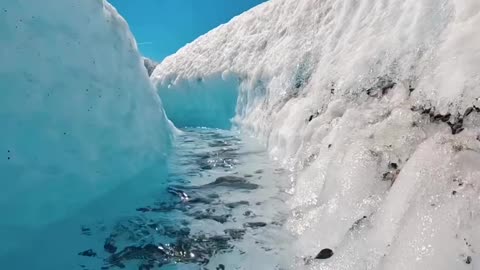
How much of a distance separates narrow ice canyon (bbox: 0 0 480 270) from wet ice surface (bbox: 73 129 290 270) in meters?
0.02

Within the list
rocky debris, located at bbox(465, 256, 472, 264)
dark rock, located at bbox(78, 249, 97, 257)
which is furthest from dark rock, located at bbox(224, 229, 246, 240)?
rocky debris, located at bbox(465, 256, 472, 264)

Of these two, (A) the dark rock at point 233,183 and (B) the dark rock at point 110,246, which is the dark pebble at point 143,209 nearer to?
(B) the dark rock at point 110,246

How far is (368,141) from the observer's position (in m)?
4.04

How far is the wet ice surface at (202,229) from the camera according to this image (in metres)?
3.34

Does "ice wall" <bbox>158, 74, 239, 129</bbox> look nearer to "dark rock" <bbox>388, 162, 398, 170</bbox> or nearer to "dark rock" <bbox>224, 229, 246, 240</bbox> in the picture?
"dark rock" <bbox>224, 229, 246, 240</bbox>

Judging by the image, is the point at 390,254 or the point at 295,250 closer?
the point at 390,254

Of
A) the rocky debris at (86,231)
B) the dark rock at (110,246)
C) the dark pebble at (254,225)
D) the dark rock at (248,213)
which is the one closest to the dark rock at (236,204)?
the dark rock at (248,213)

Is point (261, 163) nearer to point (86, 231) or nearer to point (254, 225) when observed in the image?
point (254, 225)

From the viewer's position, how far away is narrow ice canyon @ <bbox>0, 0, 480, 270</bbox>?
9.69 feet

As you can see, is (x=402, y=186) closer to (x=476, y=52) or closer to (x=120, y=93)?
(x=476, y=52)

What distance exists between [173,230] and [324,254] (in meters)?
1.64

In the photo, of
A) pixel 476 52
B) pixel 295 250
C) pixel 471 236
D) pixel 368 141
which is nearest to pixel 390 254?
pixel 471 236

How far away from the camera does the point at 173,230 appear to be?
3979 mm

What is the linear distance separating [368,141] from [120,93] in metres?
4.08
